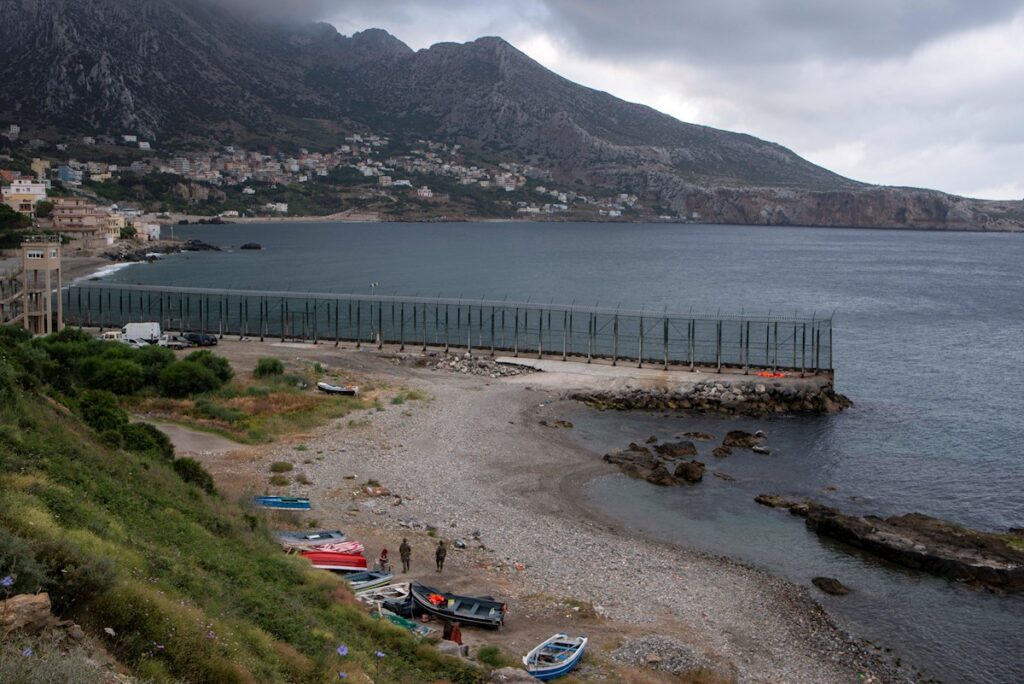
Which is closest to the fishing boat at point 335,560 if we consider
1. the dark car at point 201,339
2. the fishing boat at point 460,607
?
the fishing boat at point 460,607

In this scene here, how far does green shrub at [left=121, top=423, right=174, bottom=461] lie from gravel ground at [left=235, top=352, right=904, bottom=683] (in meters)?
5.18

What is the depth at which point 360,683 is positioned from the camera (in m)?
13.2

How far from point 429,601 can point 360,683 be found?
7838mm

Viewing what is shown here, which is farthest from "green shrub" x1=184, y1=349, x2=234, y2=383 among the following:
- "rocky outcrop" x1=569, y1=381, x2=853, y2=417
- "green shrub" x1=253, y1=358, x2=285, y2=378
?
"rocky outcrop" x1=569, y1=381, x2=853, y2=417

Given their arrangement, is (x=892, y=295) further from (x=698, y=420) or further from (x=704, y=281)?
(x=698, y=420)

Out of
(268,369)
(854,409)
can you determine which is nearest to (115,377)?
(268,369)

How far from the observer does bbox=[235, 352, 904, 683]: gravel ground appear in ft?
72.9

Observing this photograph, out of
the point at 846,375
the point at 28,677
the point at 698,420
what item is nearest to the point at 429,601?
the point at 28,677

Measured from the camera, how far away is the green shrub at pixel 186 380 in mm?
41656

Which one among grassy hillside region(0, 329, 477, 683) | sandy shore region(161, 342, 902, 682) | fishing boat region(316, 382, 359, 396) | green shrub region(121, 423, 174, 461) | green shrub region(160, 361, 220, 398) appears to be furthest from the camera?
fishing boat region(316, 382, 359, 396)

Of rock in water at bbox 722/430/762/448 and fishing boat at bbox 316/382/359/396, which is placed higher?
fishing boat at bbox 316/382/359/396

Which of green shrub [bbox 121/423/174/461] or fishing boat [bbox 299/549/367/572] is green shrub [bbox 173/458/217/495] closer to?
green shrub [bbox 121/423/174/461]

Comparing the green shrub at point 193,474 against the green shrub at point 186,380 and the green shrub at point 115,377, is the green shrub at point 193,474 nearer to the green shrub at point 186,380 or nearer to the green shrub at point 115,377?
the green shrub at point 186,380

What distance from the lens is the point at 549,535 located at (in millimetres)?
28734
